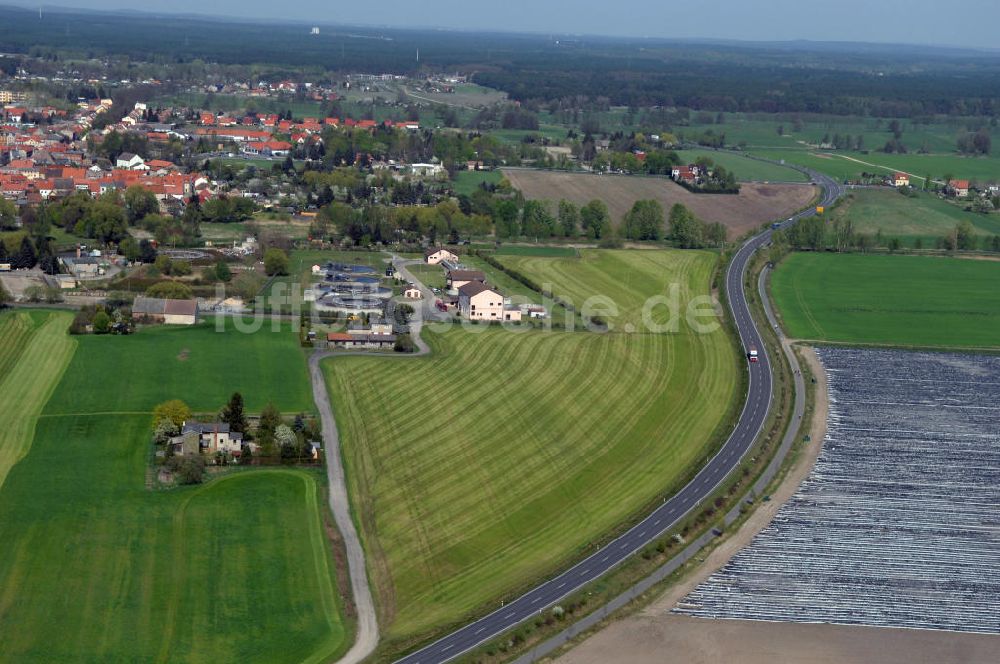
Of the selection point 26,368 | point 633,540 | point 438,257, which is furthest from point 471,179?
point 633,540

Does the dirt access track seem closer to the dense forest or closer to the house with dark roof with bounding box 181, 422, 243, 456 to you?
the house with dark roof with bounding box 181, 422, 243, 456

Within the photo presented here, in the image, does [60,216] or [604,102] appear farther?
[604,102]

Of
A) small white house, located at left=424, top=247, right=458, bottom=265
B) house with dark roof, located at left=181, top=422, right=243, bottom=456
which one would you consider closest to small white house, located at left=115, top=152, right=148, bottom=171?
small white house, located at left=424, top=247, right=458, bottom=265

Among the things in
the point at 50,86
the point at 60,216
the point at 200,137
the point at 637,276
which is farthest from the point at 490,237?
the point at 50,86

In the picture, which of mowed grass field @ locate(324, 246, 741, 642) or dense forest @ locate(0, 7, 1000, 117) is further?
dense forest @ locate(0, 7, 1000, 117)

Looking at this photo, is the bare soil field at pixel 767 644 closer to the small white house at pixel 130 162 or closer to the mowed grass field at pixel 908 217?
the mowed grass field at pixel 908 217

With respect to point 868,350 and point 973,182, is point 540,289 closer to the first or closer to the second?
point 868,350

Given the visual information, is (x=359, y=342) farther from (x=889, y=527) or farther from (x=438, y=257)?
(x=889, y=527)
